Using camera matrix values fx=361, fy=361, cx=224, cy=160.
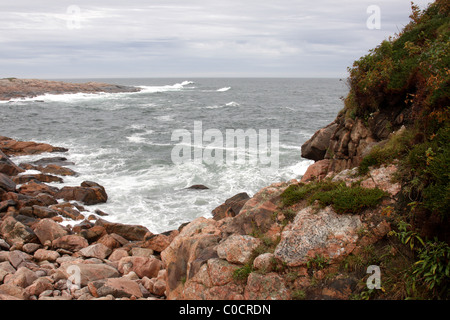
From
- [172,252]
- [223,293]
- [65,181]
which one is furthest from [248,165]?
[223,293]

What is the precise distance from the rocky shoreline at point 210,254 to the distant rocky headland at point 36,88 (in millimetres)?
74041

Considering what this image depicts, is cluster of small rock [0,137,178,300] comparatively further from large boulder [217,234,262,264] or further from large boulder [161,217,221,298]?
large boulder [217,234,262,264]

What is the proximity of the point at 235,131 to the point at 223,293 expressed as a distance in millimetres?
33075

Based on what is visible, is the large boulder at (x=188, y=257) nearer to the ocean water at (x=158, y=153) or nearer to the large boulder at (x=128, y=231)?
the large boulder at (x=128, y=231)

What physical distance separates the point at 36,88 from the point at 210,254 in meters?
95.3

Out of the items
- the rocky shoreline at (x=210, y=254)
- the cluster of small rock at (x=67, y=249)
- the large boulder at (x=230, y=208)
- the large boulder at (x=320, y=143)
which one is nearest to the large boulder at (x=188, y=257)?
the rocky shoreline at (x=210, y=254)

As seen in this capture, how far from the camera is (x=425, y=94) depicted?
873 centimetres


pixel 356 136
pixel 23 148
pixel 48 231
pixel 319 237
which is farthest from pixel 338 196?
pixel 23 148

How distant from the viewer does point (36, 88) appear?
8888 centimetres

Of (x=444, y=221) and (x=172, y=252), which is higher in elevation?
(x=444, y=221)

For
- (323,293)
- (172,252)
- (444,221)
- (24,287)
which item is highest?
(444,221)

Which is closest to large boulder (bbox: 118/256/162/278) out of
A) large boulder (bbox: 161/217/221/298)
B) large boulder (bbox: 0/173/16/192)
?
large boulder (bbox: 161/217/221/298)

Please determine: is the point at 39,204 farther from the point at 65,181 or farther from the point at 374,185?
the point at 374,185

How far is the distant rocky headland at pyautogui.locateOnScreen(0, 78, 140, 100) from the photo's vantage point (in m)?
80.3
